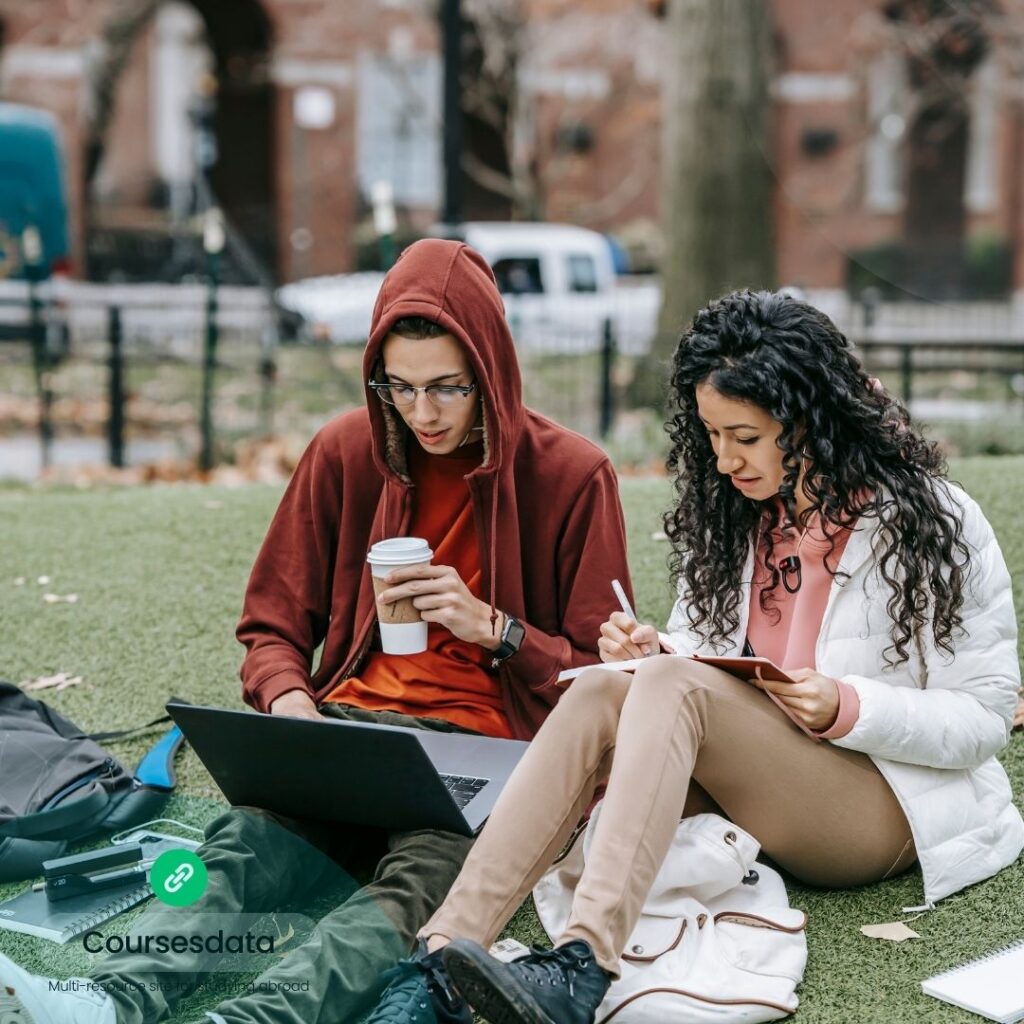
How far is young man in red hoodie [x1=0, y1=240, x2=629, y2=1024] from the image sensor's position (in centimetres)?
313

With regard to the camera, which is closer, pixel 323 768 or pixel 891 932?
pixel 323 768

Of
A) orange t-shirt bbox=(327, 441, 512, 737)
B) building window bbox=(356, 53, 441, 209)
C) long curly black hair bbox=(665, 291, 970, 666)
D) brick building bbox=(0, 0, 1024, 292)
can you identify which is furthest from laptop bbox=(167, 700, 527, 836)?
building window bbox=(356, 53, 441, 209)

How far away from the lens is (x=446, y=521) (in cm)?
351

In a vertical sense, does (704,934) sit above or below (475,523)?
below

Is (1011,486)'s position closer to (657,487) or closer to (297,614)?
(657,487)

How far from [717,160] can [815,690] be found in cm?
886

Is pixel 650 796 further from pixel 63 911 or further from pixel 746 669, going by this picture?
pixel 63 911

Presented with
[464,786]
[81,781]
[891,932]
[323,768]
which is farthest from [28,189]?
[891,932]

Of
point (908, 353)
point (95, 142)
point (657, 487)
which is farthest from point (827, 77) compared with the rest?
point (657, 487)

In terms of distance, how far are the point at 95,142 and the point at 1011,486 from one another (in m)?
17.6

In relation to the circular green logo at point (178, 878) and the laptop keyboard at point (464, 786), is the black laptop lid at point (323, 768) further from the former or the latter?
the circular green logo at point (178, 878)

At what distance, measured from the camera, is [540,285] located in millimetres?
19484

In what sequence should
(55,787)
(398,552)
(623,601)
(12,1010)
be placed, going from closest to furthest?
(12,1010)
(398,552)
(623,601)
(55,787)

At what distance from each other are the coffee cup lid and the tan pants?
17.2 inches
